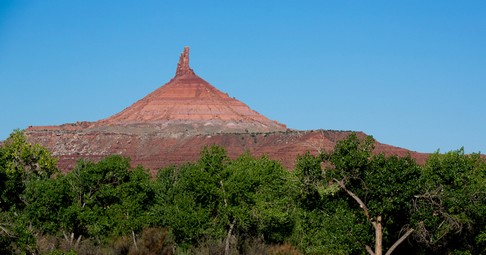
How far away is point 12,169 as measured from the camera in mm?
67062

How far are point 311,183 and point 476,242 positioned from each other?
387 inches

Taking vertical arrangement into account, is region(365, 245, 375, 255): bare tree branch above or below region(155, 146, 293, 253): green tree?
below

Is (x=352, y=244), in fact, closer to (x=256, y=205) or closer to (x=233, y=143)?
(x=256, y=205)

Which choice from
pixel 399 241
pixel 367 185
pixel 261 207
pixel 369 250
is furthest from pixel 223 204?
pixel 399 241

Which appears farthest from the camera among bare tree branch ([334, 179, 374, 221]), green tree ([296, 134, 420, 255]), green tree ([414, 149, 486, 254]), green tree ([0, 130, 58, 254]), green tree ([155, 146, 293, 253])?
green tree ([155, 146, 293, 253])

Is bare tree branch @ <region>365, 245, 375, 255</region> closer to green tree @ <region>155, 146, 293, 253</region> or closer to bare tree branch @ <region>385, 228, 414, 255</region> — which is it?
bare tree branch @ <region>385, 228, 414, 255</region>

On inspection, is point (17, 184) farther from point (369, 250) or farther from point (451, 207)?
point (451, 207)

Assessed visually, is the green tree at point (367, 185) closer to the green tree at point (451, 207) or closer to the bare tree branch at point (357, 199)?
the bare tree branch at point (357, 199)

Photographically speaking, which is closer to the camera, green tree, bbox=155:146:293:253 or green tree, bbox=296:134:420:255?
green tree, bbox=296:134:420:255

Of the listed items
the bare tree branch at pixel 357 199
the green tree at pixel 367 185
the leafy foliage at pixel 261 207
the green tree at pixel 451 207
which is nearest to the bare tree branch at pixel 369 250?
the green tree at pixel 367 185

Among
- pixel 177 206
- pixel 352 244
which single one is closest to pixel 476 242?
pixel 352 244

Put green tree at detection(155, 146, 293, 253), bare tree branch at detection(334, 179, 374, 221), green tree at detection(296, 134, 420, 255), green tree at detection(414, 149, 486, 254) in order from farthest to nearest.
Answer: green tree at detection(155, 146, 293, 253) < green tree at detection(414, 149, 486, 254) < bare tree branch at detection(334, 179, 374, 221) < green tree at detection(296, 134, 420, 255)

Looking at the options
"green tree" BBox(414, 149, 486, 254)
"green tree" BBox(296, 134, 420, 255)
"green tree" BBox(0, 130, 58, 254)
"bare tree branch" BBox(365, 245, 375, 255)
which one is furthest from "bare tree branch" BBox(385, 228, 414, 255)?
"green tree" BBox(0, 130, 58, 254)

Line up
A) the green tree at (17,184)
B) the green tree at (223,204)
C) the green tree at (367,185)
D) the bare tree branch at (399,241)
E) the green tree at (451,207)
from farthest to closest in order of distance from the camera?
the green tree at (223,204) < the green tree at (451,207) < the bare tree branch at (399,241) < the green tree at (367,185) < the green tree at (17,184)
